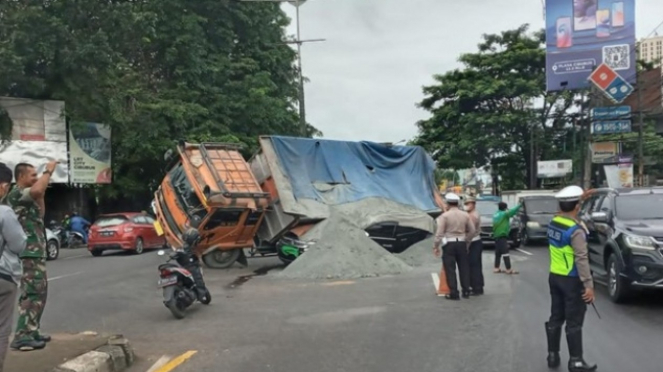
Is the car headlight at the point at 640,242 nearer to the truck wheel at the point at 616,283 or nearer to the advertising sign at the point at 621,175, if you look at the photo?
the truck wheel at the point at 616,283

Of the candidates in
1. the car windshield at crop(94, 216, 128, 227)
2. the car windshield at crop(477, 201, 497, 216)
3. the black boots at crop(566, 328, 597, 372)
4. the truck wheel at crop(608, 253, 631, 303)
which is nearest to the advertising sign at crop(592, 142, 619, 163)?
the car windshield at crop(477, 201, 497, 216)

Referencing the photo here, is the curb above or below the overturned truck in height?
below

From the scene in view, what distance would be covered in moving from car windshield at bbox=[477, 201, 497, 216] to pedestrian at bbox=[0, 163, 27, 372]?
65.0 feet

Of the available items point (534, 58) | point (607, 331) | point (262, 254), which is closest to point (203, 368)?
point (607, 331)

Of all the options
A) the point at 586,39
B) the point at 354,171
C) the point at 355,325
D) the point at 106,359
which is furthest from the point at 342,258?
the point at 586,39

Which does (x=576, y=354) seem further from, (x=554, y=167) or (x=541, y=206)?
(x=554, y=167)

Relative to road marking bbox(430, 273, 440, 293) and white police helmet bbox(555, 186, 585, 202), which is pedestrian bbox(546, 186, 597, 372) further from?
road marking bbox(430, 273, 440, 293)

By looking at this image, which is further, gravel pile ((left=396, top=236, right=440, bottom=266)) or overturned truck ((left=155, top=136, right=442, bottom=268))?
gravel pile ((left=396, top=236, right=440, bottom=266))

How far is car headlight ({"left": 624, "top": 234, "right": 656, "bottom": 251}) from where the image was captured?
30.5 feet

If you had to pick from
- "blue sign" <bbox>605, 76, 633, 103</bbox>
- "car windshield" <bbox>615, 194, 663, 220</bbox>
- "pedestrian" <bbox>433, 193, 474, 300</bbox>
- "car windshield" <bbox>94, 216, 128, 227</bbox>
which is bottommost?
"car windshield" <bbox>94, 216, 128, 227</bbox>

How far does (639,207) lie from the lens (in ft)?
35.0

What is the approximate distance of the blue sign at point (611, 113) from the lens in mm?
30484

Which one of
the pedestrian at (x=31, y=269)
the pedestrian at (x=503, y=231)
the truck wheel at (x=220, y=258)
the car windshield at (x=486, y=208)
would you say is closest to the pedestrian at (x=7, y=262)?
the pedestrian at (x=31, y=269)

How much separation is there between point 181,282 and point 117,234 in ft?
43.0
